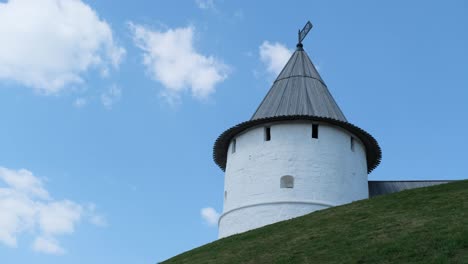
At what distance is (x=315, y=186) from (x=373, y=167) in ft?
17.5

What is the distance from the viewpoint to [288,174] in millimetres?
23984

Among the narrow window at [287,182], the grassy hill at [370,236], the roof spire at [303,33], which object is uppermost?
the roof spire at [303,33]

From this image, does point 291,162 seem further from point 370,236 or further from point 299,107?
point 370,236

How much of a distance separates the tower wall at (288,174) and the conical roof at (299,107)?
1.19ft

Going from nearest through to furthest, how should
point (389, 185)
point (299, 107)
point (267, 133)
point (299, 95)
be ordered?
point (267, 133) → point (299, 107) → point (299, 95) → point (389, 185)

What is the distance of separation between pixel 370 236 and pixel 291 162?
953cm

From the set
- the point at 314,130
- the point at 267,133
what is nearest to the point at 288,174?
the point at 267,133

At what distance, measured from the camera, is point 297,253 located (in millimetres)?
14719

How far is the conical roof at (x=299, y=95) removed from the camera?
2566 centimetres

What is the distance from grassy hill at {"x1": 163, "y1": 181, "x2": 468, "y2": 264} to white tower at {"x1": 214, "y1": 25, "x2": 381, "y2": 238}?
4610mm

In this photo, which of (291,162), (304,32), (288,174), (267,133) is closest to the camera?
(288,174)

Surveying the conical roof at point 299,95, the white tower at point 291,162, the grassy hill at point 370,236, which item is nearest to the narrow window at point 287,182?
the white tower at point 291,162

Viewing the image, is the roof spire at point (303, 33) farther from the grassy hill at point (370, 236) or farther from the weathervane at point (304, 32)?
the grassy hill at point (370, 236)

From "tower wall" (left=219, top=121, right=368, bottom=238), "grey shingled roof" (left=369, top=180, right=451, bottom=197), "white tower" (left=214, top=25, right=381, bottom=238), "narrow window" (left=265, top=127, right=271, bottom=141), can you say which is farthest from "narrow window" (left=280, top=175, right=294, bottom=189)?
"grey shingled roof" (left=369, top=180, right=451, bottom=197)
